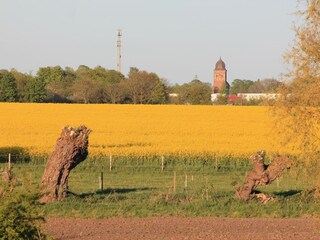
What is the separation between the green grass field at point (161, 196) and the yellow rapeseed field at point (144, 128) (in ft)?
7.80

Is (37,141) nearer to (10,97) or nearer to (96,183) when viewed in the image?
(96,183)

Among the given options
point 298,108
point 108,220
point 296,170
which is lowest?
point 108,220

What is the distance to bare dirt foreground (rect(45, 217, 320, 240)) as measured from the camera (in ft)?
60.4

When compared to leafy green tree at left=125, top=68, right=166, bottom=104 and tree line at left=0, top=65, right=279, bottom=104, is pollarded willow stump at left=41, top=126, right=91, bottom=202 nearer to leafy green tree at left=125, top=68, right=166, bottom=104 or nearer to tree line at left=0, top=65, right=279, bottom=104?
tree line at left=0, top=65, right=279, bottom=104

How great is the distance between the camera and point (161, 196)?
25328mm

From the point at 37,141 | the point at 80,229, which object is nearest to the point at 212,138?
the point at 37,141

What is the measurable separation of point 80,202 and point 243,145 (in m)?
19.7

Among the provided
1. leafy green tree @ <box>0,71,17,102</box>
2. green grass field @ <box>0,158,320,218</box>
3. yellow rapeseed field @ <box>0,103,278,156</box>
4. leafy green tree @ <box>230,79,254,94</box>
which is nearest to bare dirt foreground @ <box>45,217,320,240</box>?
green grass field @ <box>0,158,320,218</box>

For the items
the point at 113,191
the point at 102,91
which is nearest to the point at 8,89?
the point at 102,91

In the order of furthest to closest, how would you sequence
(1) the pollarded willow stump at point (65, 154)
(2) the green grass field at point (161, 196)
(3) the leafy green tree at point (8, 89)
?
(3) the leafy green tree at point (8, 89), (1) the pollarded willow stump at point (65, 154), (2) the green grass field at point (161, 196)

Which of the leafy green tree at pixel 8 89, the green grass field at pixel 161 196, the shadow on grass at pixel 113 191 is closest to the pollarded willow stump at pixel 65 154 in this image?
the green grass field at pixel 161 196

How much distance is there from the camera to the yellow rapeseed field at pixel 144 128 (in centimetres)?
4019

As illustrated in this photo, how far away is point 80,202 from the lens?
954 inches

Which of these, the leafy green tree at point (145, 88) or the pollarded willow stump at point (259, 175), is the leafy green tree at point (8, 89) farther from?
the pollarded willow stump at point (259, 175)
